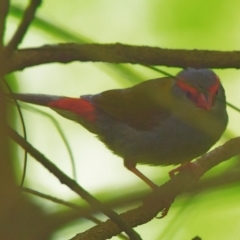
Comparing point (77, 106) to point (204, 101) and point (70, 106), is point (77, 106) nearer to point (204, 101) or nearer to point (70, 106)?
point (70, 106)

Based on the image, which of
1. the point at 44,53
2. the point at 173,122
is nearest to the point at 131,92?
the point at 173,122

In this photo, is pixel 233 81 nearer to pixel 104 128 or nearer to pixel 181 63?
pixel 104 128

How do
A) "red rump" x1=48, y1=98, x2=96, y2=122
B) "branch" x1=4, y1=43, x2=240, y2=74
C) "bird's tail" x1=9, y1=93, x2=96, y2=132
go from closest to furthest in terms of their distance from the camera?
"branch" x1=4, y1=43, x2=240, y2=74, "bird's tail" x1=9, y1=93, x2=96, y2=132, "red rump" x1=48, y1=98, x2=96, y2=122

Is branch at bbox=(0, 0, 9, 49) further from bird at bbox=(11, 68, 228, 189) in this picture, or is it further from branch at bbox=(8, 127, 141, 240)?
bird at bbox=(11, 68, 228, 189)

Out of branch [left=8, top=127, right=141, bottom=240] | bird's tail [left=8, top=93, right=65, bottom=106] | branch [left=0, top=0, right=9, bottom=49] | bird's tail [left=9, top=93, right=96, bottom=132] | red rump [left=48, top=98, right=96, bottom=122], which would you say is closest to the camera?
branch [left=8, top=127, right=141, bottom=240]

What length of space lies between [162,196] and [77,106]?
0.72 meters

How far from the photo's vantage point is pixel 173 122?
2064 mm

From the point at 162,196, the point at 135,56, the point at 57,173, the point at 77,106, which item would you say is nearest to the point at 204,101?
the point at 77,106

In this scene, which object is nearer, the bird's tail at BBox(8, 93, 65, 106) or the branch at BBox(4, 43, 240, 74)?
the branch at BBox(4, 43, 240, 74)

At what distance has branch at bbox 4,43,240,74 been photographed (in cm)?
95

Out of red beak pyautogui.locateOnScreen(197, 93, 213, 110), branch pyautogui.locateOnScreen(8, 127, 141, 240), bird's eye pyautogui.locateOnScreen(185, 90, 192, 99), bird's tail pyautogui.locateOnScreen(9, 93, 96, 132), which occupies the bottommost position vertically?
branch pyautogui.locateOnScreen(8, 127, 141, 240)

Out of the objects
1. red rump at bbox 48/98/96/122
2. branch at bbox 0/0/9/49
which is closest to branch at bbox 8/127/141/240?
branch at bbox 0/0/9/49

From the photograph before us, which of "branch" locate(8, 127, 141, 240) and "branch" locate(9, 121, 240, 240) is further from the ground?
"branch" locate(9, 121, 240, 240)

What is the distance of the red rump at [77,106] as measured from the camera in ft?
6.11
